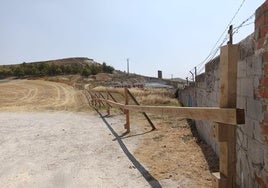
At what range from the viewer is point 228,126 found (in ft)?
10.2

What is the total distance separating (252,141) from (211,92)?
336 cm

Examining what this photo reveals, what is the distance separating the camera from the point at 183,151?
6914 mm

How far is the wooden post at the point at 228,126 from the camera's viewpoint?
305cm

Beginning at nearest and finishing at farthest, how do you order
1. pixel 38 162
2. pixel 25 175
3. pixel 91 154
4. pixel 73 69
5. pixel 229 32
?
Result: pixel 229 32, pixel 25 175, pixel 38 162, pixel 91 154, pixel 73 69

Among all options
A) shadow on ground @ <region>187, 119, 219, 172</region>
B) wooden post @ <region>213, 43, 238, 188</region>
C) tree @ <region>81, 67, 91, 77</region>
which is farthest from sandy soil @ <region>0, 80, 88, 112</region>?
tree @ <region>81, 67, 91, 77</region>

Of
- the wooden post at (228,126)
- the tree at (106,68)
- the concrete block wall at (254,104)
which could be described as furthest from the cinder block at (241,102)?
the tree at (106,68)

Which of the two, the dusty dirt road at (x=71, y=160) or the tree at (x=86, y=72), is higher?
the tree at (x=86, y=72)

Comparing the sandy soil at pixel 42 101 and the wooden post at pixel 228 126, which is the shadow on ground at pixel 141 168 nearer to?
the wooden post at pixel 228 126

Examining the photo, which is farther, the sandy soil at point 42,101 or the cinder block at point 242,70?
the sandy soil at point 42,101

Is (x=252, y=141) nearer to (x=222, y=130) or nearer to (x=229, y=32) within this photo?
(x=222, y=130)

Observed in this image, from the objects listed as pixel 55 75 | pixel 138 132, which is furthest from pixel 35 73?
pixel 138 132

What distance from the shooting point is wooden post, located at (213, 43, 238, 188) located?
3047mm

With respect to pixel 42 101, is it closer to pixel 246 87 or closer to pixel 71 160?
pixel 71 160

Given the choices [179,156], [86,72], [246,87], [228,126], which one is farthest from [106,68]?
[228,126]
